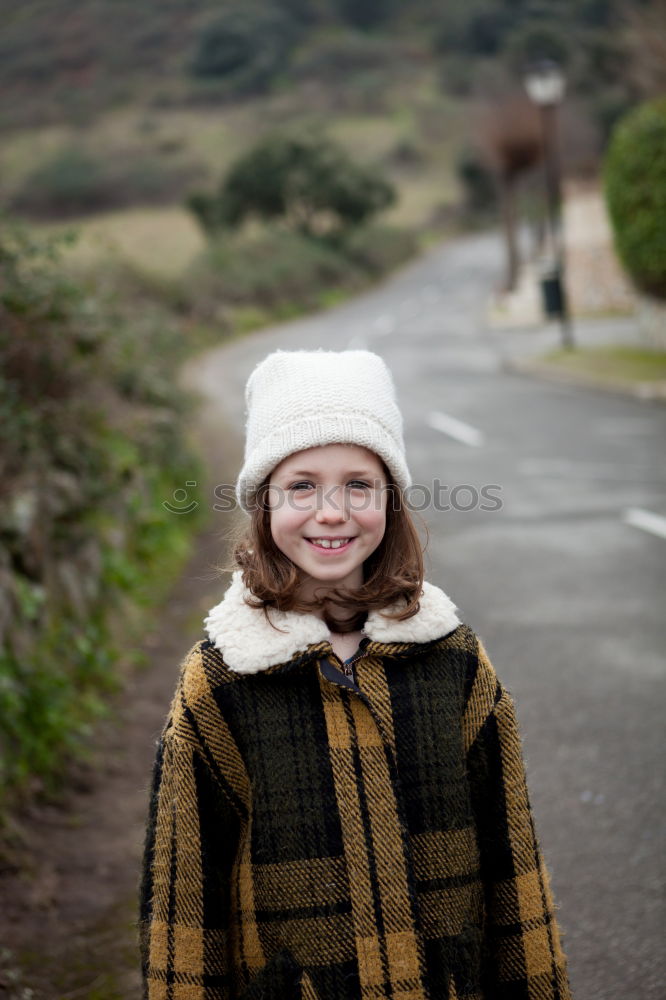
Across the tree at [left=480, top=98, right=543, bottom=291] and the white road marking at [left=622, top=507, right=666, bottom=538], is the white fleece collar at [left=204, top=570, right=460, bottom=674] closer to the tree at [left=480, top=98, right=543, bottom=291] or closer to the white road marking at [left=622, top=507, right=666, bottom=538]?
the white road marking at [left=622, top=507, right=666, bottom=538]

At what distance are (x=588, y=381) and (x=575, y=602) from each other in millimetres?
9240

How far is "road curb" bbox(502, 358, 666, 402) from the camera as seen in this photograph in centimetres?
1314

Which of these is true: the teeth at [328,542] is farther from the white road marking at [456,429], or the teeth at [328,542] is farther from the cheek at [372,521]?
the white road marking at [456,429]

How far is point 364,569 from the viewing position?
206 centimetres

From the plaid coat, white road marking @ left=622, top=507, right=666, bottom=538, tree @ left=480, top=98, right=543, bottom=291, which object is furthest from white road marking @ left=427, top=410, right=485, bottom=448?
tree @ left=480, top=98, right=543, bottom=291

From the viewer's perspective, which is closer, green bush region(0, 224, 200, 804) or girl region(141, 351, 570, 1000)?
girl region(141, 351, 570, 1000)

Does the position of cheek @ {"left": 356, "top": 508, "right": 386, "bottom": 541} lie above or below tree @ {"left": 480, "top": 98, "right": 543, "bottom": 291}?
below

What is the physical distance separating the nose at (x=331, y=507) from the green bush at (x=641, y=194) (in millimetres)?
14701

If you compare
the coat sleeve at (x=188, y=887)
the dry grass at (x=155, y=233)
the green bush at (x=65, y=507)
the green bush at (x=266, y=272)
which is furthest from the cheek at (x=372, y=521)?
the dry grass at (x=155, y=233)

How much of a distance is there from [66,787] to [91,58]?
3204 inches

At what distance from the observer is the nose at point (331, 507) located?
74.4 inches

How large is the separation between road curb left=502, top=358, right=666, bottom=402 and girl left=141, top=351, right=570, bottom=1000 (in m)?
11.7

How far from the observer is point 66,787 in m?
4.11

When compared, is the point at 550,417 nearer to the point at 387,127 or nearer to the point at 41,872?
the point at 41,872
